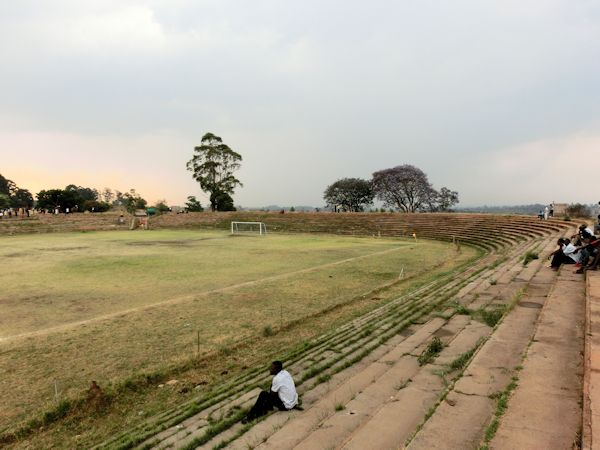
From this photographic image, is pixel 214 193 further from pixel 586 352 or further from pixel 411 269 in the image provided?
pixel 586 352

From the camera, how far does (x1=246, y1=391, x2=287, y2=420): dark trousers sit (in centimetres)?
513

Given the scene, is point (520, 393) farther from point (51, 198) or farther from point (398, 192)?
point (51, 198)

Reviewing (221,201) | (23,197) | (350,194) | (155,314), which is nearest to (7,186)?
(23,197)

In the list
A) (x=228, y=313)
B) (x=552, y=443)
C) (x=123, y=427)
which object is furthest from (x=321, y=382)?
(x=228, y=313)

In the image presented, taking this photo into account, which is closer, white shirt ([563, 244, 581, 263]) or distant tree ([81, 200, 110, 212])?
white shirt ([563, 244, 581, 263])

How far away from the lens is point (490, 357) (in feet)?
17.8

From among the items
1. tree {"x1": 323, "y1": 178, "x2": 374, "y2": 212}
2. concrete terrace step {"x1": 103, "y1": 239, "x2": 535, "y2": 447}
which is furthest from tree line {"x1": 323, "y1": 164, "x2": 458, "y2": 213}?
concrete terrace step {"x1": 103, "y1": 239, "x2": 535, "y2": 447}

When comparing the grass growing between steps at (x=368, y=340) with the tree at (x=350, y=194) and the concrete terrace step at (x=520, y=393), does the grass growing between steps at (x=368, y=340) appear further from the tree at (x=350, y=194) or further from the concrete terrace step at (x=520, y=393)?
the tree at (x=350, y=194)

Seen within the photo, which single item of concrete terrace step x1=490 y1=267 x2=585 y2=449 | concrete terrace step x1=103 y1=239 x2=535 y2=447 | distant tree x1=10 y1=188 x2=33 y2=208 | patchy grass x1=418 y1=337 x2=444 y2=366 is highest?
distant tree x1=10 y1=188 x2=33 y2=208

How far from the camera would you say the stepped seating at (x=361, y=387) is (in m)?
4.34

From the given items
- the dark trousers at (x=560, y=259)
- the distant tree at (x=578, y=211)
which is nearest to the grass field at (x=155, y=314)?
the dark trousers at (x=560, y=259)

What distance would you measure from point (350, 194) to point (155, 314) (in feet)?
204

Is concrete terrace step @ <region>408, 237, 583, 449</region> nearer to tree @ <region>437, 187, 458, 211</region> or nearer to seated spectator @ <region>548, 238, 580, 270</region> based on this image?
seated spectator @ <region>548, 238, 580, 270</region>

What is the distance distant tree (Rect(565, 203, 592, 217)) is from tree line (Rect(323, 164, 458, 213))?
109ft
